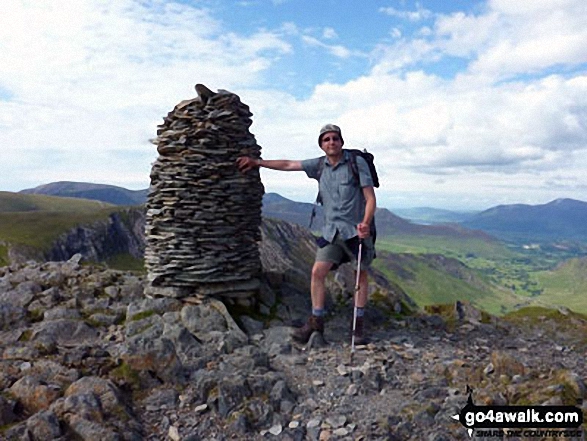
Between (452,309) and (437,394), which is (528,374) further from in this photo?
(452,309)

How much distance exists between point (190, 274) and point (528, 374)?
26.5 feet

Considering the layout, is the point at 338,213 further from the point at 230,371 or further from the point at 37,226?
the point at 37,226

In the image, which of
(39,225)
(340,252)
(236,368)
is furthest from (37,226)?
(236,368)

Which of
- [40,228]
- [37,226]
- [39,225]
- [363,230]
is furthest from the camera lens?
[39,225]

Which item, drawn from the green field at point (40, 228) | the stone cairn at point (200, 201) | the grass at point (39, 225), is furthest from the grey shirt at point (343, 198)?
the grass at point (39, 225)

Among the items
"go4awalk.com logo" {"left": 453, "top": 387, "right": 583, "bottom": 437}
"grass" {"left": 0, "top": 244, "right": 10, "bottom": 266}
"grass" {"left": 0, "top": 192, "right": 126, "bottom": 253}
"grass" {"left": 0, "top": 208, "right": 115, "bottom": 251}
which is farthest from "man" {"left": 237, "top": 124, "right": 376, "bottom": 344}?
"grass" {"left": 0, "top": 208, "right": 115, "bottom": 251}

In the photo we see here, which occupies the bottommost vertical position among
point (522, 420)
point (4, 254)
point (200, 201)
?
point (4, 254)

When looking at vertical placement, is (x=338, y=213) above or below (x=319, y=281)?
above

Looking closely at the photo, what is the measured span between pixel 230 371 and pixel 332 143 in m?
5.23

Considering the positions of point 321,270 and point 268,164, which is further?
point 268,164

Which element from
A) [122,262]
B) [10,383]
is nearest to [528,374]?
[10,383]

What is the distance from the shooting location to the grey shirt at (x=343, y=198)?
10.3 meters

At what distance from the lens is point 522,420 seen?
6961mm

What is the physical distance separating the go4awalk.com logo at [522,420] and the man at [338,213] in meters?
3.68
